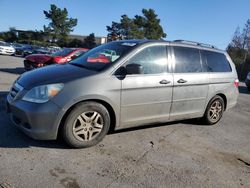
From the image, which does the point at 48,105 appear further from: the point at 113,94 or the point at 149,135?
the point at 149,135

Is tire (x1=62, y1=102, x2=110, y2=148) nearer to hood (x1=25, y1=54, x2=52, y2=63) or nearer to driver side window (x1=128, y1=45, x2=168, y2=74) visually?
driver side window (x1=128, y1=45, x2=168, y2=74)

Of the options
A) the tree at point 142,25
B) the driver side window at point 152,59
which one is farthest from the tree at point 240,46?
the driver side window at point 152,59

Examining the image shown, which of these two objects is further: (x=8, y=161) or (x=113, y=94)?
(x=113, y=94)

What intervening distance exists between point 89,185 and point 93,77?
5.31 feet

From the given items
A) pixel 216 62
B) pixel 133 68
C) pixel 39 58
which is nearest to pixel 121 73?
pixel 133 68

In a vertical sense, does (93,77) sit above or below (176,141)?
above

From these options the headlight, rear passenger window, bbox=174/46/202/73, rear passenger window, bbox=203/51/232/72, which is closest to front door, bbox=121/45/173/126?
rear passenger window, bbox=174/46/202/73

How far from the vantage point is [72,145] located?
4.23m

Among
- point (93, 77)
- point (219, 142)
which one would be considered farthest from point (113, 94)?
point (219, 142)

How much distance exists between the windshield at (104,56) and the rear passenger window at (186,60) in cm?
90

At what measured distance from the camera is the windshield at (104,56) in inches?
186

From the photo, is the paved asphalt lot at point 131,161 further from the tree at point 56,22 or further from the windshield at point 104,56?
the tree at point 56,22

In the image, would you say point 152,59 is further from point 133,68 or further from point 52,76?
point 52,76

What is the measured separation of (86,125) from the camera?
432 centimetres
